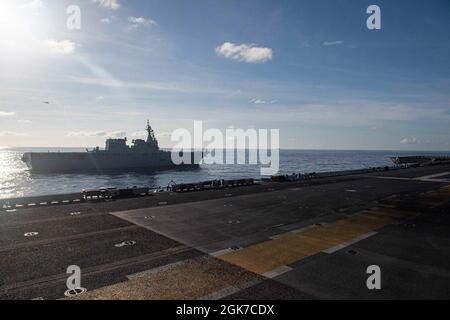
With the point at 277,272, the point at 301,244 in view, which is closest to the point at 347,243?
the point at 301,244

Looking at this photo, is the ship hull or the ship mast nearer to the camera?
the ship hull

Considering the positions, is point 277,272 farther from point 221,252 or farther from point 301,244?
point 301,244

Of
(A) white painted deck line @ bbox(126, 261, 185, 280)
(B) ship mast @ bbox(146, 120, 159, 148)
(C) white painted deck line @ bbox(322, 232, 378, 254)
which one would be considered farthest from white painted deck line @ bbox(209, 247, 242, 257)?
(B) ship mast @ bbox(146, 120, 159, 148)

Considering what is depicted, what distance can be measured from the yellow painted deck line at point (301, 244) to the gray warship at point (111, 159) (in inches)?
3356

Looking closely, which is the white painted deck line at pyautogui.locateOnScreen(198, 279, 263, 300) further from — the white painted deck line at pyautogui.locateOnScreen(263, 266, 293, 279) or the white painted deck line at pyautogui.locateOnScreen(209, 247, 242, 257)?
the white painted deck line at pyautogui.locateOnScreen(209, 247, 242, 257)

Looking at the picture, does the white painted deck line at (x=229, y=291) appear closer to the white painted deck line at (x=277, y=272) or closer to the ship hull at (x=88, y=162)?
the white painted deck line at (x=277, y=272)

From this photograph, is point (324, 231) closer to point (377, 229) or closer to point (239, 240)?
point (377, 229)

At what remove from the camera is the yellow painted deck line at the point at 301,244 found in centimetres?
1161

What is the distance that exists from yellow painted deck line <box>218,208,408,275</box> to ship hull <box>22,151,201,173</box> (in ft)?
279

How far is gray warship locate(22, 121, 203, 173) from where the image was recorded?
8881 cm

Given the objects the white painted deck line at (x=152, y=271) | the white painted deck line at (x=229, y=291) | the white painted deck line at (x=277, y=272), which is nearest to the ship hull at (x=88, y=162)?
the white painted deck line at (x=152, y=271)

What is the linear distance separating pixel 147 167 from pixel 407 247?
95.5 m
